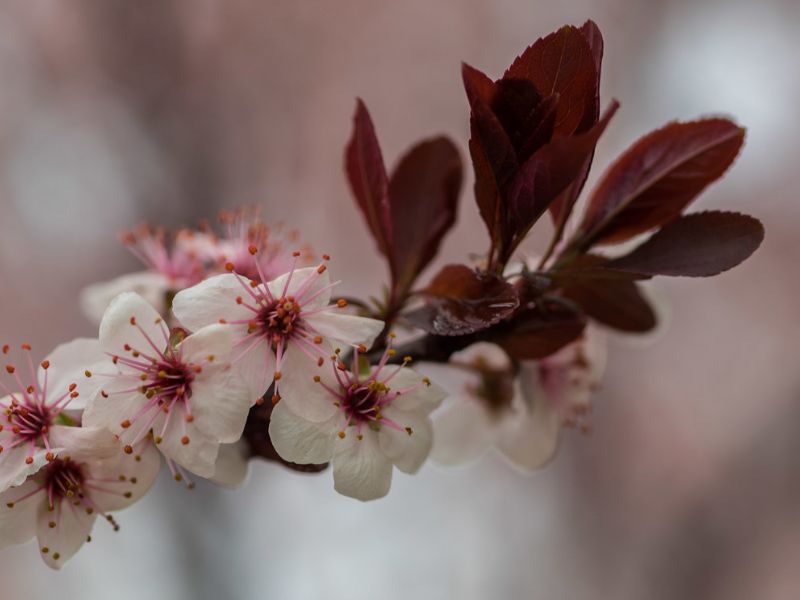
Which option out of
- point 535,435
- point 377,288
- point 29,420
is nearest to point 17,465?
point 29,420

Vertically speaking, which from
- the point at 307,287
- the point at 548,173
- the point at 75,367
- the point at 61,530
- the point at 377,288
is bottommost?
the point at 377,288

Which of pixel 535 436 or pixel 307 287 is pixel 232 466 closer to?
pixel 307 287

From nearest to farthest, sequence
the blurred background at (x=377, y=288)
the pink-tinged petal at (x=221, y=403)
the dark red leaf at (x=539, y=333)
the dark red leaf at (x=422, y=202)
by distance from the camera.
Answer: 1. the pink-tinged petal at (x=221, y=403)
2. the dark red leaf at (x=539, y=333)
3. the dark red leaf at (x=422, y=202)
4. the blurred background at (x=377, y=288)

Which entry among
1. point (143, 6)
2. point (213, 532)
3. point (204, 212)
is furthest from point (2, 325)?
point (143, 6)

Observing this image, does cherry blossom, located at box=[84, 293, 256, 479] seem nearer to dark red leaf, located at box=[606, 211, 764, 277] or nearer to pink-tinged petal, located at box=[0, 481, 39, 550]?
pink-tinged petal, located at box=[0, 481, 39, 550]

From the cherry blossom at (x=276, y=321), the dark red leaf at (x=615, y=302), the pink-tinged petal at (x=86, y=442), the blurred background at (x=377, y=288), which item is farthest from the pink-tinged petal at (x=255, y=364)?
the blurred background at (x=377, y=288)

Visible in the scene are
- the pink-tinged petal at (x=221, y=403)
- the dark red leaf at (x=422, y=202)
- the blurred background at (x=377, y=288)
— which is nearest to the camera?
the pink-tinged petal at (x=221, y=403)

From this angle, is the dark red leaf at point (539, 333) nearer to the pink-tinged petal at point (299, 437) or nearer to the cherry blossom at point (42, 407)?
the pink-tinged petal at point (299, 437)
